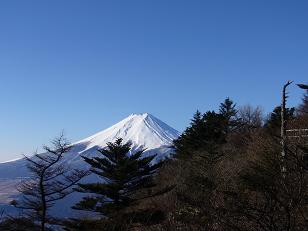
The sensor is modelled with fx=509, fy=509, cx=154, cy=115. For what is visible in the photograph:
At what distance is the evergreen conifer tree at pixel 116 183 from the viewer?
96.7 feet

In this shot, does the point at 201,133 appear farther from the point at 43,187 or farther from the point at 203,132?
the point at 43,187

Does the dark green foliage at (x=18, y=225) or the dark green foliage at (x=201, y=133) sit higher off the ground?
the dark green foliage at (x=201, y=133)

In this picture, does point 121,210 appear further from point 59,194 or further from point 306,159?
point 306,159

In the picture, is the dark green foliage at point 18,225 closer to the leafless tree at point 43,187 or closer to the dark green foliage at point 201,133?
the leafless tree at point 43,187

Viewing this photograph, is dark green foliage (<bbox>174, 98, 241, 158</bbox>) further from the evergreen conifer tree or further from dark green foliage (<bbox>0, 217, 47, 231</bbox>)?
dark green foliage (<bbox>0, 217, 47, 231</bbox>)

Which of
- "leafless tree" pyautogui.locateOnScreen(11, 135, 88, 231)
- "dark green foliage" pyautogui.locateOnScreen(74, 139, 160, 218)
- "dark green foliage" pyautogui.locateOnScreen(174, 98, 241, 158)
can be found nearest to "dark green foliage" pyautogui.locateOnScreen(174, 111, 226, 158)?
"dark green foliage" pyautogui.locateOnScreen(174, 98, 241, 158)

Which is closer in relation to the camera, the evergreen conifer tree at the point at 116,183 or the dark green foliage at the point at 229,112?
the evergreen conifer tree at the point at 116,183

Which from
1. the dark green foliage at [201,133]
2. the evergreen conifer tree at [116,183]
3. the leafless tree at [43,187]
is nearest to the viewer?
the leafless tree at [43,187]

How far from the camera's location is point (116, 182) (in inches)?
1179

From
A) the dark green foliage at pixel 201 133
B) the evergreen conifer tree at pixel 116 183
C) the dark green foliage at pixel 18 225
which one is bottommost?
the dark green foliage at pixel 18 225

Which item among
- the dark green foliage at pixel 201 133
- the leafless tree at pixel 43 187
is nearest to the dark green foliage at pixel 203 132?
the dark green foliage at pixel 201 133

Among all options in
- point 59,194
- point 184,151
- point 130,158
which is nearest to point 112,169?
point 130,158

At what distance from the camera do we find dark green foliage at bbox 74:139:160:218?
29.5 meters

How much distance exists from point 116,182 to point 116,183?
176 mm
